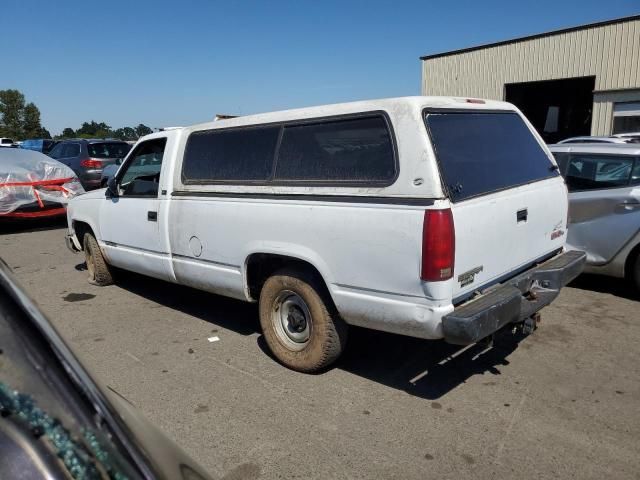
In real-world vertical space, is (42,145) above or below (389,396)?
above

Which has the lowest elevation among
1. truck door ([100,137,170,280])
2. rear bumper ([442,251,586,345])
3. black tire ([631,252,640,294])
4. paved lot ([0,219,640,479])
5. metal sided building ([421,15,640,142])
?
paved lot ([0,219,640,479])

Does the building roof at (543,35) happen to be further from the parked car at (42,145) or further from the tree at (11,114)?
the tree at (11,114)

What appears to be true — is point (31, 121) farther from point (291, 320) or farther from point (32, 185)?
point (291, 320)

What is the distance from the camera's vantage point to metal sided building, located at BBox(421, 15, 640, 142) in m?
18.3

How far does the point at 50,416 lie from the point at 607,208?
18.6 feet

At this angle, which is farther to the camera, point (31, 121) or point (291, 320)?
point (31, 121)

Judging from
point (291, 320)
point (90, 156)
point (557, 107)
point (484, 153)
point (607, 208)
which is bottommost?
point (291, 320)

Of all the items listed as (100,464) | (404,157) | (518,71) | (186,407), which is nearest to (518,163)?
(404,157)

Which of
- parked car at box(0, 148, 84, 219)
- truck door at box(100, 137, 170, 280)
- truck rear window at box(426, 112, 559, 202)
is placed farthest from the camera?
parked car at box(0, 148, 84, 219)

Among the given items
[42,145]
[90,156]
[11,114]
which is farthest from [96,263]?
[11,114]

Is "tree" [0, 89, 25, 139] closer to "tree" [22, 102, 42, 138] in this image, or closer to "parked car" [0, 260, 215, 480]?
"tree" [22, 102, 42, 138]

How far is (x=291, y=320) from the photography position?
411cm

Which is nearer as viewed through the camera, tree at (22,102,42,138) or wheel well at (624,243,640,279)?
wheel well at (624,243,640,279)

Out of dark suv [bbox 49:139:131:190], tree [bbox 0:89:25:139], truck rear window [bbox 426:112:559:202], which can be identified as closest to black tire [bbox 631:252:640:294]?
truck rear window [bbox 426:112:559:202]
